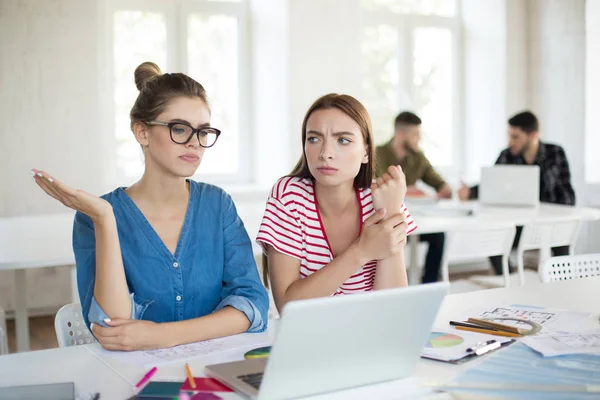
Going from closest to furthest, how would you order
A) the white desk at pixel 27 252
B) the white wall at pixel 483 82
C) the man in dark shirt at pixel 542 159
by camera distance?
the white desk at pixel 27 252
the man in dark shirt at pixel 542 159
the white wall at pixel 483 82

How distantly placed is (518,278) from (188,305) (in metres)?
2.58

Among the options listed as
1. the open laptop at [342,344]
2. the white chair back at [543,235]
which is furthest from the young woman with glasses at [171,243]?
the white chair back at [543,235]

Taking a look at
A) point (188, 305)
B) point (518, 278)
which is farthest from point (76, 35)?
point (188, 305)

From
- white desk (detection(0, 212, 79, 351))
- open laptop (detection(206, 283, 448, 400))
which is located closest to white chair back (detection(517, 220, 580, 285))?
white desk (detection(0, 212, 79, 351))

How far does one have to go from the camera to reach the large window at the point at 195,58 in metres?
5.41

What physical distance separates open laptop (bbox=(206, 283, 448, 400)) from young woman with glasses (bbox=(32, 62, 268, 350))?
16.0 inches

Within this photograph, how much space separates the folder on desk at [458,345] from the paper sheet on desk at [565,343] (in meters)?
0.06

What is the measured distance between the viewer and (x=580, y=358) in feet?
4.67

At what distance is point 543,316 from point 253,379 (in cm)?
86

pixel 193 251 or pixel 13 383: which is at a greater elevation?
pixel 193 251

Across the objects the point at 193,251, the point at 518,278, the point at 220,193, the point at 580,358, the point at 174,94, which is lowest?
the point at 518,278

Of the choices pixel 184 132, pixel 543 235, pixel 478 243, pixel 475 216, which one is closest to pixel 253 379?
pixel 184 132

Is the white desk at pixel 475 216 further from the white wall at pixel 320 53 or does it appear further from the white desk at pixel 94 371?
the white desk at pixel 94 371

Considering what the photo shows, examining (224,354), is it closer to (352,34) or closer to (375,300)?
(375,300)
